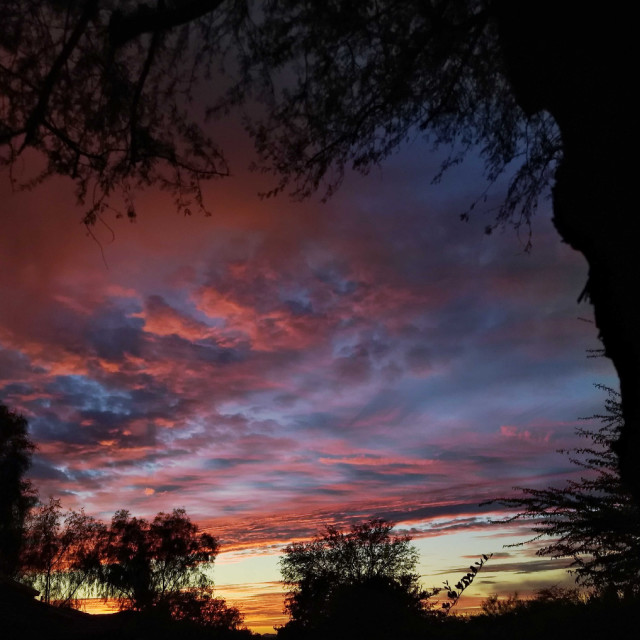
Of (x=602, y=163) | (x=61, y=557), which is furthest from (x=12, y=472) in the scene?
(x=602, y=163)

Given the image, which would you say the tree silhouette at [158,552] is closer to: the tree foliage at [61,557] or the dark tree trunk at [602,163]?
the tree foliage at [61,557]

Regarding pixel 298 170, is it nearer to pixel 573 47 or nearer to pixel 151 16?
pixel 151 16

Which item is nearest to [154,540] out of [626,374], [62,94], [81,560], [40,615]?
[81,560]

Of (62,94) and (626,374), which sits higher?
(62,94)

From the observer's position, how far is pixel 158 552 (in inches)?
1647

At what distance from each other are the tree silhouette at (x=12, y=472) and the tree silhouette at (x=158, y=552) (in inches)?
465

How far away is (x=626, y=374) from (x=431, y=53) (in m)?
5.11

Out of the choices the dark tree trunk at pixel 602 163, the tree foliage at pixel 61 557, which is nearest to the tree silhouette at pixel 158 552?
the tree foliage at pixel 61 557

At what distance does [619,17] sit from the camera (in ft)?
13.5

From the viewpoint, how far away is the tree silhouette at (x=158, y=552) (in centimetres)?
3988

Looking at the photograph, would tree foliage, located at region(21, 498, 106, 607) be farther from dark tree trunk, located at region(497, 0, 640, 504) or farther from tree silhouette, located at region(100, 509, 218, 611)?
dark tree trunk, located at region(497, 0, 640, 504)

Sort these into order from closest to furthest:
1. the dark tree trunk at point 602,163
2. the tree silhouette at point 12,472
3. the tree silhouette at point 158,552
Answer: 1. the dark tree trunk at point 602,163
2. the tree silhouette at point 12,472
3. the tree silhouette at point 158,552

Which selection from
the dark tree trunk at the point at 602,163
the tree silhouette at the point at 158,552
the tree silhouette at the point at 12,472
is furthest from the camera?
the tree silhouette at the point at 158,552

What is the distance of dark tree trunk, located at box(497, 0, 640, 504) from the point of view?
154 inches
